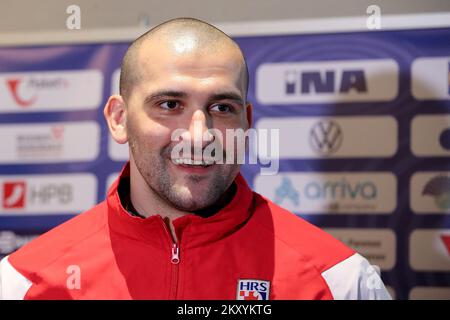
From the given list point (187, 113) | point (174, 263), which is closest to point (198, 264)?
point (174, 263)

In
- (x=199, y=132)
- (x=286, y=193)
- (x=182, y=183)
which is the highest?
(x=199, y=132)

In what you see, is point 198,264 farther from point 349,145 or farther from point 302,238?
point 349,145

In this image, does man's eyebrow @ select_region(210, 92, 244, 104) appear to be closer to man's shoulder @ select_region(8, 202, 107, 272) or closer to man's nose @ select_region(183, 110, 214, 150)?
man's nose @ select_region(183, 110, 214, 150)

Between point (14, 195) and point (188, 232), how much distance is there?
49.8 inches

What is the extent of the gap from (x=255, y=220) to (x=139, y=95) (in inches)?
13.6

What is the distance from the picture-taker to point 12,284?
1.27 metres

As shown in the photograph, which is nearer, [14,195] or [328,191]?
[328,191]

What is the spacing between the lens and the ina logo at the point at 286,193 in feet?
6.91

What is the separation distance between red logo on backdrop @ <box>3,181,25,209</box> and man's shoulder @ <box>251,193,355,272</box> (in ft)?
3.98

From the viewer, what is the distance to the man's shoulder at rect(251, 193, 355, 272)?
4.04ft

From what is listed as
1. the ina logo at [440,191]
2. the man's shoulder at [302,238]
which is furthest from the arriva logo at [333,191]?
the man's shoulder at [302,238]

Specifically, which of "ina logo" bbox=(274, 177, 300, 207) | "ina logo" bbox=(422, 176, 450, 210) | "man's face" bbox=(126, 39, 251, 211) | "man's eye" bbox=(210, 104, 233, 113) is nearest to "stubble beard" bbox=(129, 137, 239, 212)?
"man's face" bbox=(126, 39, 251, 211)

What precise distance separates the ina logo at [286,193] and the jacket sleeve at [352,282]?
2.85 feet
